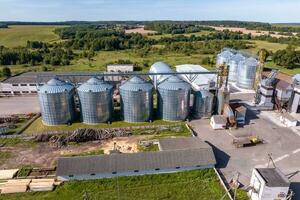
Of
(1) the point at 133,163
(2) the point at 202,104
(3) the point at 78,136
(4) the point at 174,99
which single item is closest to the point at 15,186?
(3) the point at 78,136

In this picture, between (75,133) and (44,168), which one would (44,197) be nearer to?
(44,168)

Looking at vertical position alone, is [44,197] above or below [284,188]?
below

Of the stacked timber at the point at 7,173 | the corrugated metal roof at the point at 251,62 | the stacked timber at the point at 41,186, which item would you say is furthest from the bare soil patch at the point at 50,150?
the corrugated metal roof at the point at 251,62

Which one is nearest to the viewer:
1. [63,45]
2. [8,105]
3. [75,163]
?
[75,163]

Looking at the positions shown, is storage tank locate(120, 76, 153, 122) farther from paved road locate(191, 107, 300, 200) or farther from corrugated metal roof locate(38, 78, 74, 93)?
corrugated metal roof locate(38, 78, 74, 93)

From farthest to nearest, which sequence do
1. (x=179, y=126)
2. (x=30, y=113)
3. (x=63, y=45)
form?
1. (x=63, y=45)
2. (x=30, y=113)
3. (x=179, y=126)

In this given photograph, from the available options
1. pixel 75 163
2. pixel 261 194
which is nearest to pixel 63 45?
pixel 75 163
